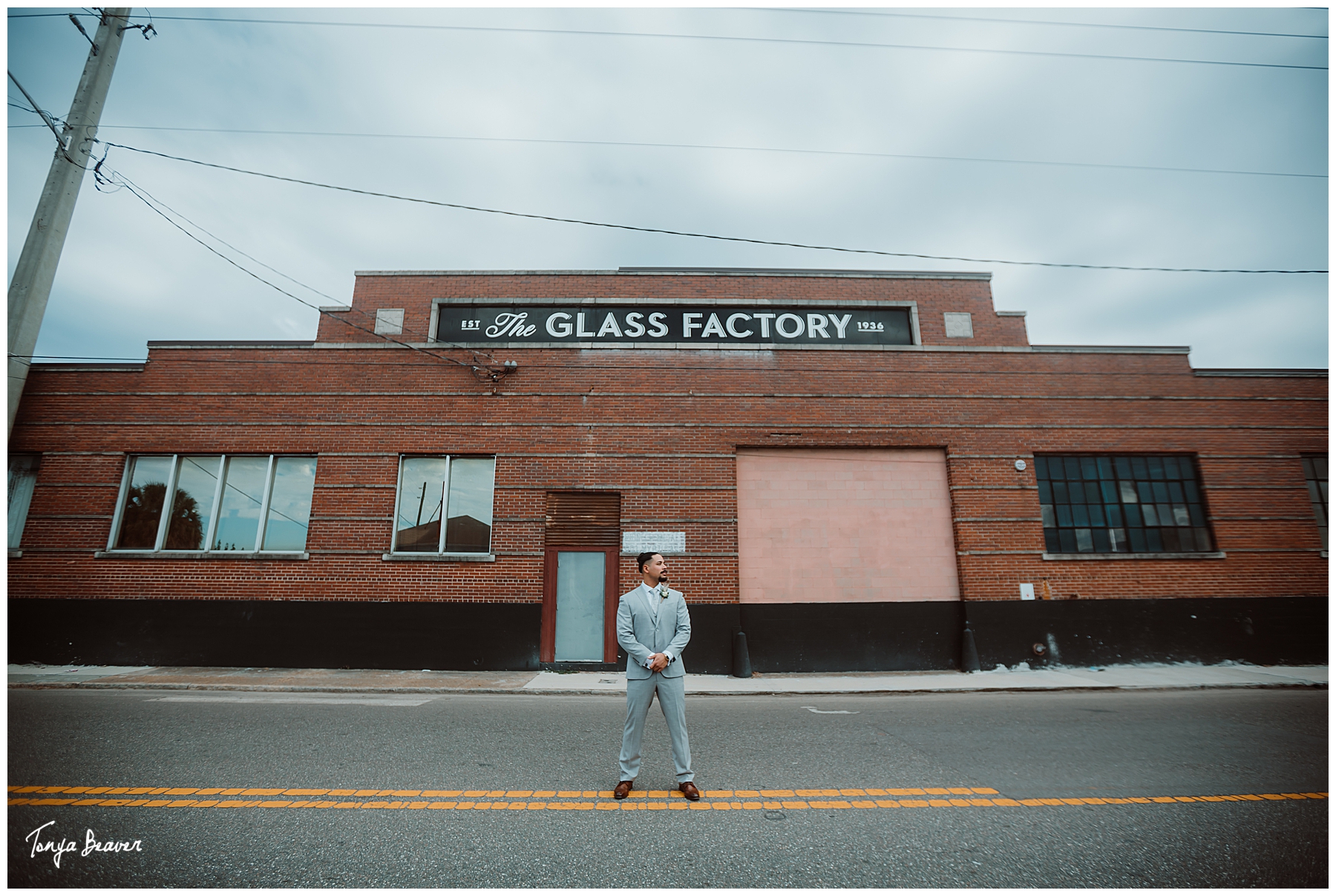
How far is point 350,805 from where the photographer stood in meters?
4.07

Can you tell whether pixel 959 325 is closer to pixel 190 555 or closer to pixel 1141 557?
pixel 1141 557

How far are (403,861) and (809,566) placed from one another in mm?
9540

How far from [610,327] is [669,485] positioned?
3789 millimetres

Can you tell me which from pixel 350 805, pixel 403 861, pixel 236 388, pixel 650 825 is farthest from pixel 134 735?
pixel 236 388

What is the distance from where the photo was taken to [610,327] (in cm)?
1304

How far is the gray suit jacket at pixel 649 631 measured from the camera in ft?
14.9

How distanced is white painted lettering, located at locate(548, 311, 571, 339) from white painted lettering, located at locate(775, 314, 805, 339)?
459 cm

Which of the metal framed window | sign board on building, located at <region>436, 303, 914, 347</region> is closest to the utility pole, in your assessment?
sign board on building, located at <region>436, 303, 914, 347</region>

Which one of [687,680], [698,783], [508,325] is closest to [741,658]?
[687,680]

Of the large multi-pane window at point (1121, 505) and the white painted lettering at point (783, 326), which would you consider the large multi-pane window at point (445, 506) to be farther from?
the large multi-pane window at point (1121, 505)

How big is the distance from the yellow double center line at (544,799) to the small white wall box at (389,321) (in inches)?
→ 393

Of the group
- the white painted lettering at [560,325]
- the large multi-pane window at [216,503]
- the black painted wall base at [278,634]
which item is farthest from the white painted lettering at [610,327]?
the large multi-pane window at [216,503]

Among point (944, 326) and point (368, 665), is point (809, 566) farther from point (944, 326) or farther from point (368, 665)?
point (368, 665)

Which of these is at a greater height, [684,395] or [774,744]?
[684,395]
